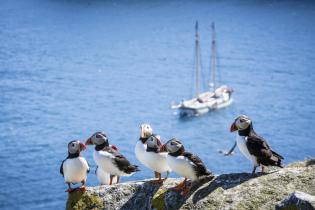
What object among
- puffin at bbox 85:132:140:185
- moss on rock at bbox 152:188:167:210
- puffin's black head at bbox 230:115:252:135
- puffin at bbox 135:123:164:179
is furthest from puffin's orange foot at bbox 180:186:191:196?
puffin at bbox 85:132:140:185

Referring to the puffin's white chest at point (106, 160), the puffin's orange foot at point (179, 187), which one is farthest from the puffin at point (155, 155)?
the puffin's orange foot at point (179, 187)

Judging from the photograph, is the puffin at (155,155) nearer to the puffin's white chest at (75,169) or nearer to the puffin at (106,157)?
the puffin at (106,157)

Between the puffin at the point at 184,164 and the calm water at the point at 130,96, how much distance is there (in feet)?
231

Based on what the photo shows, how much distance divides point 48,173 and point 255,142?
263 feet

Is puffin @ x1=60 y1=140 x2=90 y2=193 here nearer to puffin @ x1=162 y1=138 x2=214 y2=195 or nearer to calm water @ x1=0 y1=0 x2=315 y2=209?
puffin @ x1=162 y1=138 x2=214 y2=195

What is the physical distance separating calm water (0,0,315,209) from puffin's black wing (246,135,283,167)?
70586mm

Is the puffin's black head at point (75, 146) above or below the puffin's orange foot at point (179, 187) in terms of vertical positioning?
above

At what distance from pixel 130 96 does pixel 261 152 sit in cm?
12184

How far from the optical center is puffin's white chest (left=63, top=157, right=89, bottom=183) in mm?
15891

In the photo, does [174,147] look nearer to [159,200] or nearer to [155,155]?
[155,155]

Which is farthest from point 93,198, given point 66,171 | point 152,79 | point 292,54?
point 292,54

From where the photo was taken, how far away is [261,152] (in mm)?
15188

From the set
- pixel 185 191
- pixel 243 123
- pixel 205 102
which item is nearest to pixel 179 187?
pixel 185 191

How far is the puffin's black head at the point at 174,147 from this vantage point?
14.9m
